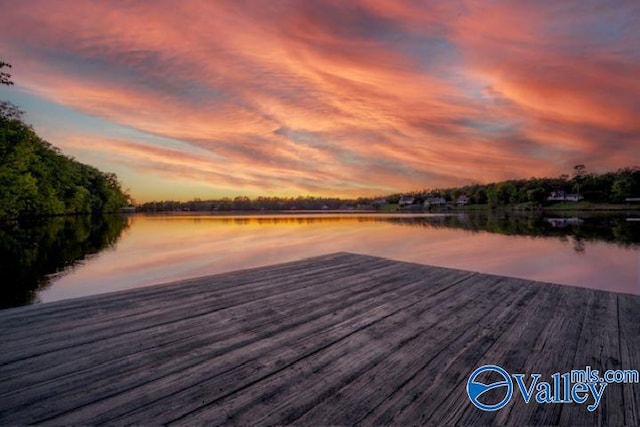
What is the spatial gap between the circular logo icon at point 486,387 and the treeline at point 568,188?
93.6 meters

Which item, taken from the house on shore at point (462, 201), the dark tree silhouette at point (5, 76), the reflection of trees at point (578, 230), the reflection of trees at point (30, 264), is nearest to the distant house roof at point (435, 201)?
the house on shore at point (462, 201)

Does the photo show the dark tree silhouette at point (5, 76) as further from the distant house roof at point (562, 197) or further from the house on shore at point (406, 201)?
the house on shore at point (406, 201)

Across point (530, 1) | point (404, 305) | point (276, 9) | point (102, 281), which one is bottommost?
point (102, 281)

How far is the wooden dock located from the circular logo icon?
0.05m

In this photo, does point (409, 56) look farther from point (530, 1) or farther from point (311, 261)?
point (311, 261)

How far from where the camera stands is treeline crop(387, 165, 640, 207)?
226 ft

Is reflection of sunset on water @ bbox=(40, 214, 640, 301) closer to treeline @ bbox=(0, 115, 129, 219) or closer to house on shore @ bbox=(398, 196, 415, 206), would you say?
treeline @ bbox=(0, 115, 129, 219)

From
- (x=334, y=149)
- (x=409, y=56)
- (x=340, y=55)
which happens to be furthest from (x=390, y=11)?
(x=334, y=149)

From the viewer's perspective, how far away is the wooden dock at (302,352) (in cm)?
163

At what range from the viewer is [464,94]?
1587 cm

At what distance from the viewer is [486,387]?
6.25ft

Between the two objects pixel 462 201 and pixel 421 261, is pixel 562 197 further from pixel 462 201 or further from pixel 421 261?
pixel 421 261

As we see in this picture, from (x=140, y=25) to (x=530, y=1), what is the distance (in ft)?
40.2

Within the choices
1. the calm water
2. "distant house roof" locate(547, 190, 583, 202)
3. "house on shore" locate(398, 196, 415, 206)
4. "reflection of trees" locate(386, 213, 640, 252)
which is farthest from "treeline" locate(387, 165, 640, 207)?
the calm water
